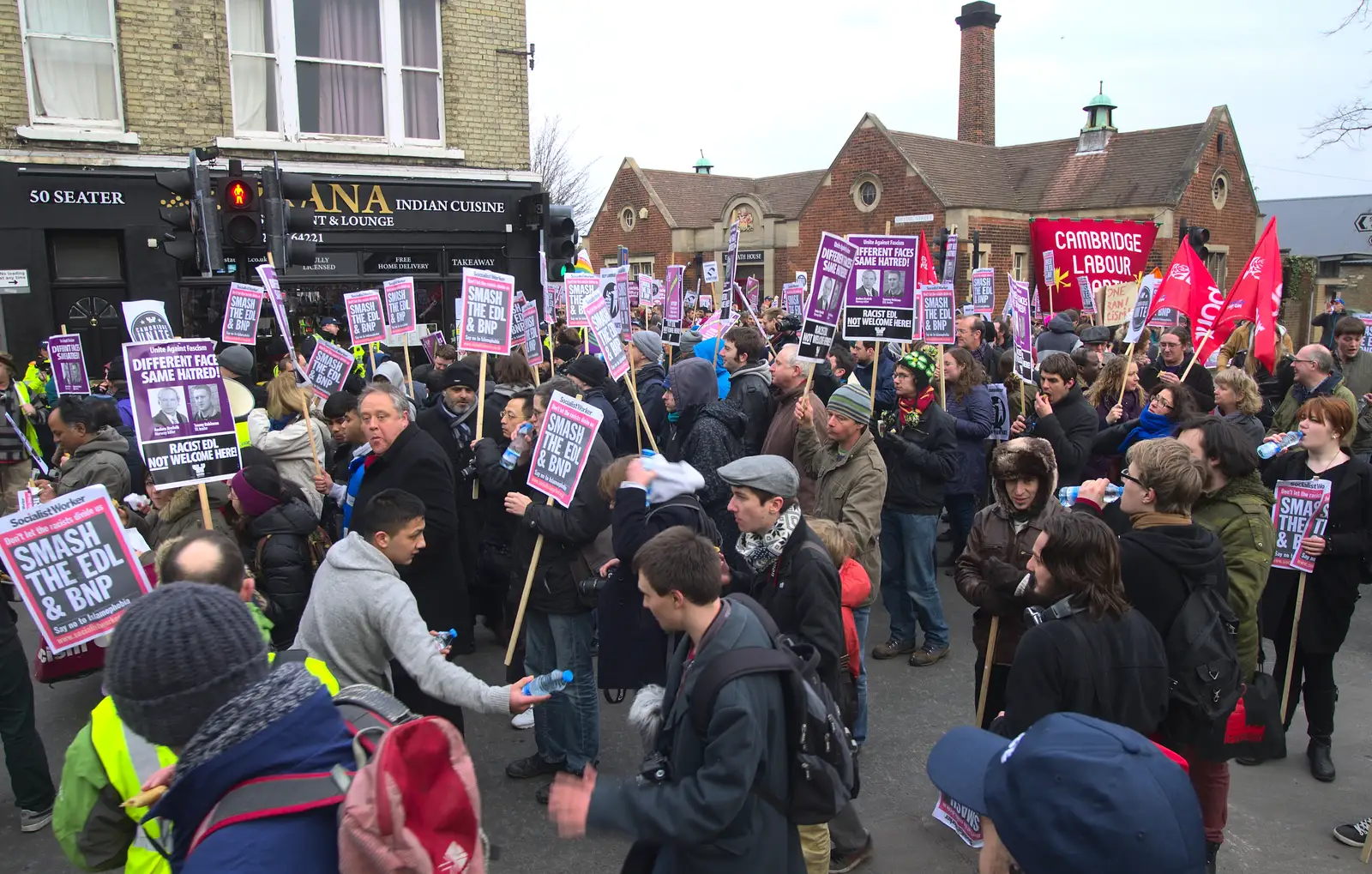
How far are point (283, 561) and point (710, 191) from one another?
41020 mm

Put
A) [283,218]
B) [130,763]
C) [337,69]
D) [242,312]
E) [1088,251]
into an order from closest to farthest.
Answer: [130,763]
[242,312]
[283,218]
[337,69]
[1088,251]

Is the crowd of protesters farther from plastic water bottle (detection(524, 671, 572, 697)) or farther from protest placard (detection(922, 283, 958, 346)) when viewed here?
protest placard (detection(922, 283, 958, 346))

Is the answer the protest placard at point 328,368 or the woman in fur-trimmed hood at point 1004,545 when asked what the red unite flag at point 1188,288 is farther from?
the protest placard at point 328,368

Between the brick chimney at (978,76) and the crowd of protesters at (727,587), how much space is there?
32.9 meters

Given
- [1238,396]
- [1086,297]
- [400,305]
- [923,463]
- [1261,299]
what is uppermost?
[1086,297]

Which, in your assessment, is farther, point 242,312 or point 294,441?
point 242,312

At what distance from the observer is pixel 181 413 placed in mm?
4422

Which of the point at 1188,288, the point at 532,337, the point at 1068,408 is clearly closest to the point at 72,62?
the point at 532,337

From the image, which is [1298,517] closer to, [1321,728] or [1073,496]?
[1321,728]

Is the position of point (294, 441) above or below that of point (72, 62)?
below

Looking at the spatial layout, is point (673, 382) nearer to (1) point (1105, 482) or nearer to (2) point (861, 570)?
(2) point (861, 570)

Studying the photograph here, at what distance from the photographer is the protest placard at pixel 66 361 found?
9969 mm

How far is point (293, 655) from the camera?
94.5 inches

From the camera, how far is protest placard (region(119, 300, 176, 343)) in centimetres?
718
